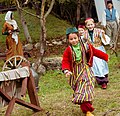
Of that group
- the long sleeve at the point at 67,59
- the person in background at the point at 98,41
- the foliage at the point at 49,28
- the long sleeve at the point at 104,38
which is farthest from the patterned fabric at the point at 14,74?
the foliage at the point at 49,28

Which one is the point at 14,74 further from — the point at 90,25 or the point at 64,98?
the point at 90,25

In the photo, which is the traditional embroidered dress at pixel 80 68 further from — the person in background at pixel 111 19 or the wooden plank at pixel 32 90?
the person in background at pixel 111 19

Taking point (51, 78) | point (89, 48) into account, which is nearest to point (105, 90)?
point (89, 48)

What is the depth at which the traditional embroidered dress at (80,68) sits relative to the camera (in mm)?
5141

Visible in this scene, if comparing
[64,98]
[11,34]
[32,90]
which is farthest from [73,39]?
[11,34]

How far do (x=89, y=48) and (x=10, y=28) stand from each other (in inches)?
207

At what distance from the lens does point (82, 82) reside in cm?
519

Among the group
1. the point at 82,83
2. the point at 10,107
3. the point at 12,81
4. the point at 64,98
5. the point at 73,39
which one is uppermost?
the point at 73,39

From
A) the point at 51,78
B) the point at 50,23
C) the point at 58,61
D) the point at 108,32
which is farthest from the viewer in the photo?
the point at 50,23

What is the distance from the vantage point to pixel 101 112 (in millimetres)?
5453

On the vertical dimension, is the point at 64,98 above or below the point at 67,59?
below

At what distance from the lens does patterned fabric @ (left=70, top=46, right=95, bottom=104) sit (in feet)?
16.7

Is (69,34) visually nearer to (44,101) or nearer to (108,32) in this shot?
(44,101)

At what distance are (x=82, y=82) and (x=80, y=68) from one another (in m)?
0.19
